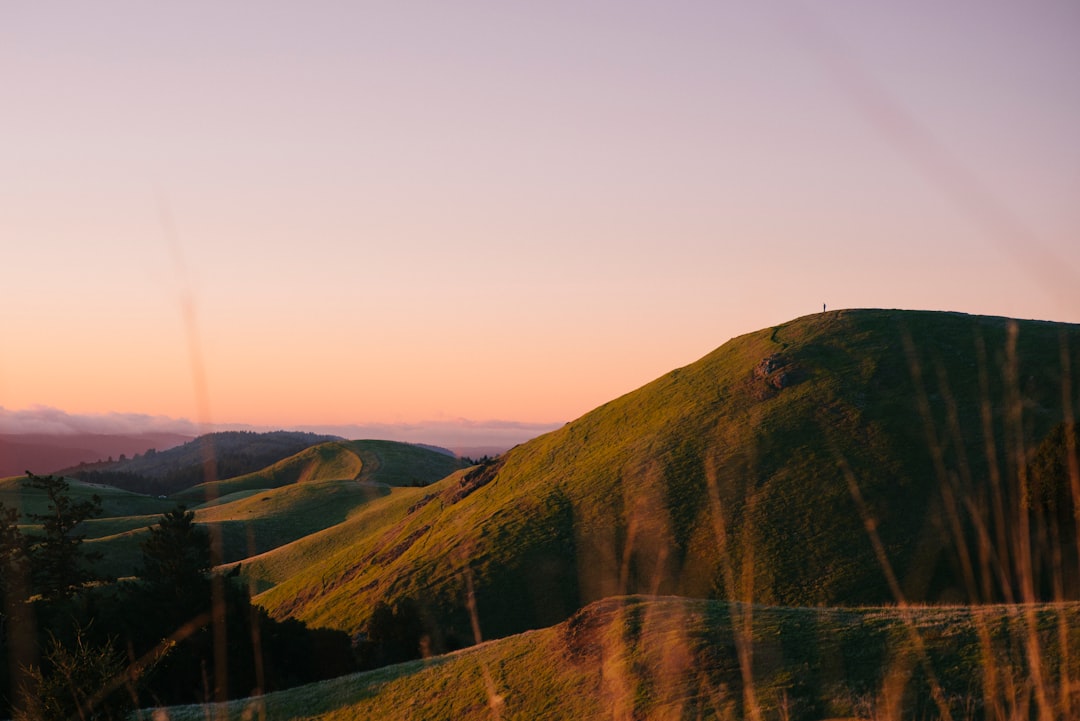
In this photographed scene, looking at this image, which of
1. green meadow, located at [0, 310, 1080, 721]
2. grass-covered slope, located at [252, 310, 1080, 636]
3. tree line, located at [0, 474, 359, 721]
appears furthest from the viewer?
grass-covered slope, located at [252, 310, 1080, 636]

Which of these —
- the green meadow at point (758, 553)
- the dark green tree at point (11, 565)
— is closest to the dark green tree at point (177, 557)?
the dark green tree at point (11, 565)

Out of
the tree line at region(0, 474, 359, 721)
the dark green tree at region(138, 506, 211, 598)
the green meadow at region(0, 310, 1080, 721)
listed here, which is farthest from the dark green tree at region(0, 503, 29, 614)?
the green meadow at region(0, 310, 1080, 721)

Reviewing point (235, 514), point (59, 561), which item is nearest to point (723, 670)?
point (59, 561)

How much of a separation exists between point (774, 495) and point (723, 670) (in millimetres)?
50132

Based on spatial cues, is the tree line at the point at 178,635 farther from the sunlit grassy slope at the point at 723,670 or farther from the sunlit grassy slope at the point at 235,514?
the sunlit grassy slope at the point at 235,514

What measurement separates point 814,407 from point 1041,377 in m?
21.0

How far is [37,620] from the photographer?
173ft

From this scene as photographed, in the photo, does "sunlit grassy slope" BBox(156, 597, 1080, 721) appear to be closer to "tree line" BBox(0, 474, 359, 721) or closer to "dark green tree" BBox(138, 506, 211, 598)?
"tree line" BBox(0, 474, 359, 721)

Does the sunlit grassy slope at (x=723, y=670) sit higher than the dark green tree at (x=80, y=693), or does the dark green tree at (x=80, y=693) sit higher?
the dark green tree at (x=80, y=693)

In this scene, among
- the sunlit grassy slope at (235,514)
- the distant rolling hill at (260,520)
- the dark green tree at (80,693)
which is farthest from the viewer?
the sunlit grassy slope at (235,514)

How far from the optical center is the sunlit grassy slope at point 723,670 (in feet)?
72.1

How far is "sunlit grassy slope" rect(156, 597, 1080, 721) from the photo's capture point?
22.0 metres

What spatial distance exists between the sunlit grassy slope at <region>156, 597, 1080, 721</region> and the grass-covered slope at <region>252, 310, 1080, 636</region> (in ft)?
108

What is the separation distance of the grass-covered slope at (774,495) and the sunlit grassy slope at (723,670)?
1292 inches
